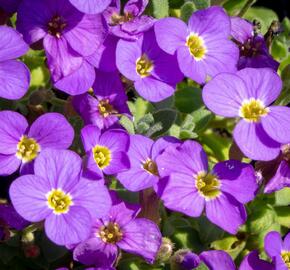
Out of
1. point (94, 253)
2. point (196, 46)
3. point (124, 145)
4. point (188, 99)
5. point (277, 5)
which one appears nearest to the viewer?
point (94, 253)

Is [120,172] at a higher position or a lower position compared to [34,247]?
higher

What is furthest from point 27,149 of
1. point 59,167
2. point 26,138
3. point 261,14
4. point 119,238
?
point 261,14

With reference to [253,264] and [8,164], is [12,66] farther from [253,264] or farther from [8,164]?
[253,264]

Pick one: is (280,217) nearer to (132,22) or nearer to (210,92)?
(210,92)

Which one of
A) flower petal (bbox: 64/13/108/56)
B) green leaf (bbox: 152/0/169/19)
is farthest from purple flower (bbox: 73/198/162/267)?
green leaf (bbox: 152/0/169/19)

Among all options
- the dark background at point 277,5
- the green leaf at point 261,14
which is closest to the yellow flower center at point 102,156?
the green leaf at point 261,14

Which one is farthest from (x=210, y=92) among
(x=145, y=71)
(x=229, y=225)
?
(x=229, y=225)

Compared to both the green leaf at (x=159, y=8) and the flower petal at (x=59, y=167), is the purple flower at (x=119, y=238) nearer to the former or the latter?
the flower petal at (x=59, y=167)
